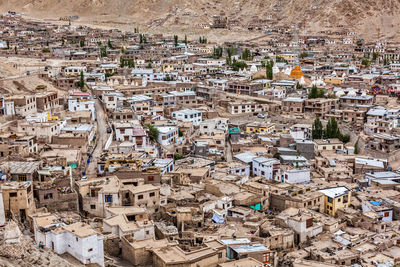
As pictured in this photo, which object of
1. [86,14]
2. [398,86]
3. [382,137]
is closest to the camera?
[382,137]

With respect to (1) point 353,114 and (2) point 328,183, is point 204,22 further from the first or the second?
(2) point 328,183

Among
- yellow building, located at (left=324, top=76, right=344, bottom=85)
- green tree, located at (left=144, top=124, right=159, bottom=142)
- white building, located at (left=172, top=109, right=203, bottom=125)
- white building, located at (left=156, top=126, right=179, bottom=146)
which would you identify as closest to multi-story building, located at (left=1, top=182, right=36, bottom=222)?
green tree, located at (left=144, top=124, right=159, bottom=142)

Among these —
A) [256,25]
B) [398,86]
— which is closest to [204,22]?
[256,25]

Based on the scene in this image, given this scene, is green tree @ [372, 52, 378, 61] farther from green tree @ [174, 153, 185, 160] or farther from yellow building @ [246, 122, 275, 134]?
green tree @ [174, 153, 185, 160]

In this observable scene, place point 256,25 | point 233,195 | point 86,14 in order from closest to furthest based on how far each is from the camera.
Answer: point 233,195 < point 256,25 < point 86,14

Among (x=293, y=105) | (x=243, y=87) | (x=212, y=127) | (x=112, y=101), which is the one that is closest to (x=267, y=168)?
(x=212, y=127)

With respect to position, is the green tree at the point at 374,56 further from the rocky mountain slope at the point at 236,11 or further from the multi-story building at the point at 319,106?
the multi-story building at the point at 319,106

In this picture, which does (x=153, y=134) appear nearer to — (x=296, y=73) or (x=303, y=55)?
(x=296, y=73)
